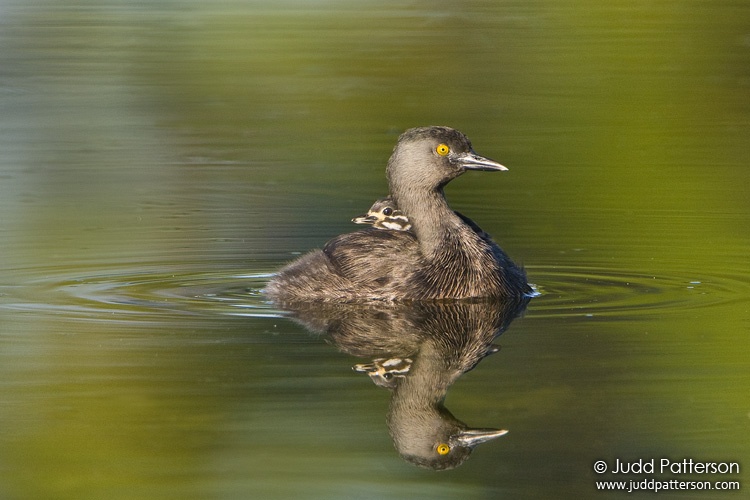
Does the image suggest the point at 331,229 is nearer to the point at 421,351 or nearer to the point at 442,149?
the point at 442,149

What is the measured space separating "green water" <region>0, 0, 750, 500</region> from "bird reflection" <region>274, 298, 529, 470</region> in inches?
4.8

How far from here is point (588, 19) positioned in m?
26.0

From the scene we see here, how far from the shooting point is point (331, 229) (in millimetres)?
12758

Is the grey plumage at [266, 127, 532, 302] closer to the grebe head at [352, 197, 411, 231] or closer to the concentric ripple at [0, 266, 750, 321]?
the grebe head at [352, 197, 411, 231]

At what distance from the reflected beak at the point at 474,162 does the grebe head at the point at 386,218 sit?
604 millimetres

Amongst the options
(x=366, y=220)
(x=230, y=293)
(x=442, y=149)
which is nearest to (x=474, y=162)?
(x=442, y=149)

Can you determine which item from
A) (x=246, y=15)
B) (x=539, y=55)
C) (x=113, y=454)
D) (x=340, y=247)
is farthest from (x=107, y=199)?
(x=246, y=15)

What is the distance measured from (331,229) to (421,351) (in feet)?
13.6

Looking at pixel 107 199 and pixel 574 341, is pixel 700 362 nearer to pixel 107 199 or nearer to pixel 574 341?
pixel 574 341

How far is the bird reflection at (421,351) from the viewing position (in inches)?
275

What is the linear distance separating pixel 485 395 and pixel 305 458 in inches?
50.3

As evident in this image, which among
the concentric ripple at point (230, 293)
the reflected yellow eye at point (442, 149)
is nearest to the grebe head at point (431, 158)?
the reflected yellow eye at point (442, 149)

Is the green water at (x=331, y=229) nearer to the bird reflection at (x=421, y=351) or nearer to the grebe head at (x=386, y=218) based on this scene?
the bird reflection at (x=421, y=351)

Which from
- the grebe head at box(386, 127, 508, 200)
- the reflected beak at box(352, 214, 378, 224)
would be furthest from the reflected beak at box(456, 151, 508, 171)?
the reflected beak at box(352, 214, 378, 224)
